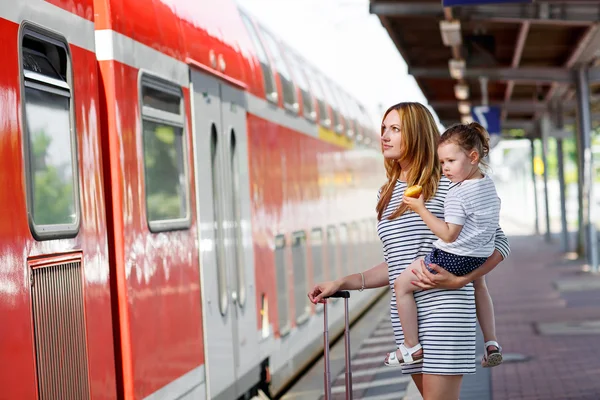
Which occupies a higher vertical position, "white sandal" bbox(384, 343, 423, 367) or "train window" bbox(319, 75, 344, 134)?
"train window" bbox(319, 75, 344, 134)

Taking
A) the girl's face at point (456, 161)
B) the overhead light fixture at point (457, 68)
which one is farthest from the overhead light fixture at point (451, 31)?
the girl's face at point (456, 161)

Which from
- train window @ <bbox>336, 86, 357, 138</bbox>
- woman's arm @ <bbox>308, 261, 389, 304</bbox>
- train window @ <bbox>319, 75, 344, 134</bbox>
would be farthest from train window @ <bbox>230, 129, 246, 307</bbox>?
train window @ <bbox>336, 86, 357, 138</bbox>

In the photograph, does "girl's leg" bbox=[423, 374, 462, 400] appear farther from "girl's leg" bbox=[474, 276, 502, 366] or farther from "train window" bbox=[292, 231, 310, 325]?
"train window" bbox=[292, 231, 310, 325]

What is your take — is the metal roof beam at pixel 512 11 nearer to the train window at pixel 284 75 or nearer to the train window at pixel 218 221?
the train window at pixel 284 75

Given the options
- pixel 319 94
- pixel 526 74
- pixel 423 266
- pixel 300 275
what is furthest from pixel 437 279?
pixel 526 74

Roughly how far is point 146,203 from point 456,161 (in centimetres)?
213

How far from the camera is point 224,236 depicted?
7797 millimetres

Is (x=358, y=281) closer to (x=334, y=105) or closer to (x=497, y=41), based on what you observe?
(x=334, y=105)

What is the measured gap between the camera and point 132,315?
557cm

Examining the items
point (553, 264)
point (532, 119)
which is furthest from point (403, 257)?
point (532, 119)

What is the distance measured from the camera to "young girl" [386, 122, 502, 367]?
430 centimetres

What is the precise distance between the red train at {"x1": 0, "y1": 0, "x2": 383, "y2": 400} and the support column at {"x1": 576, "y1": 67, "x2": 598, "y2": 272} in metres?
12.3

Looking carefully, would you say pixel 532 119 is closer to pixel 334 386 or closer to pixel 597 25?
pixel 597 25

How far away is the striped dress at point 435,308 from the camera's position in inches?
174
